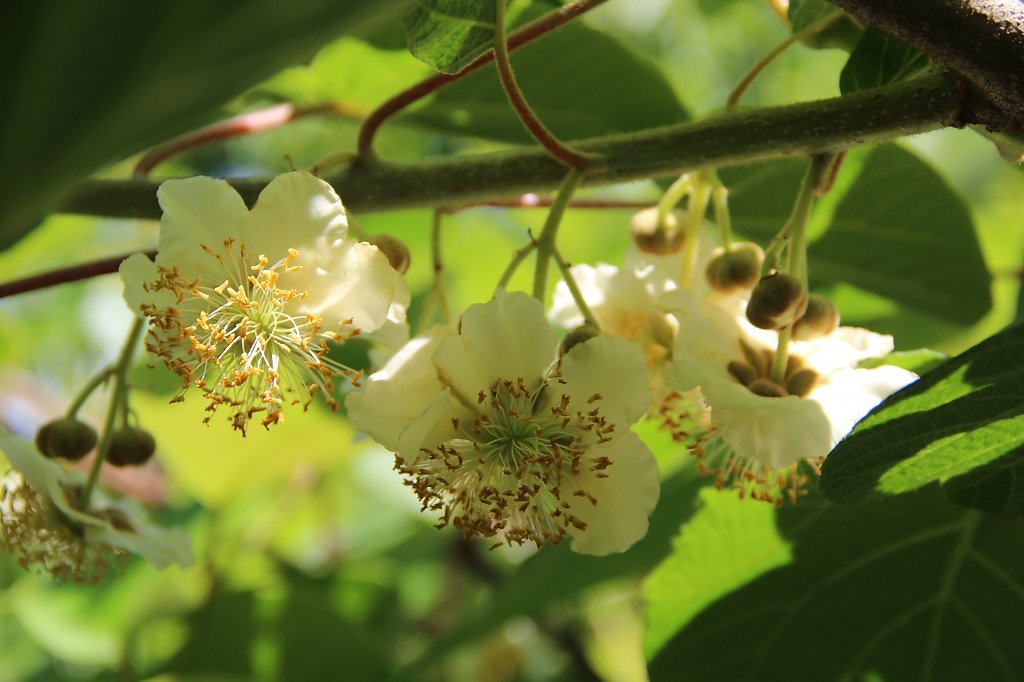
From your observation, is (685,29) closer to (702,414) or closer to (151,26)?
(702,414)

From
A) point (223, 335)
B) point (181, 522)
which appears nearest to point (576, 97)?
point (223, 335)

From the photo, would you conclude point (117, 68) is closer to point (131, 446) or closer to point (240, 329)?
point (240, 329)

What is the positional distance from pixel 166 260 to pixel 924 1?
682 mm

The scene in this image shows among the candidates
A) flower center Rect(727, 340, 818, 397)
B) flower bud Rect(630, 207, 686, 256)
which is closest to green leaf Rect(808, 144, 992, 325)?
flower bud Rect(630, 207, 686, 256)

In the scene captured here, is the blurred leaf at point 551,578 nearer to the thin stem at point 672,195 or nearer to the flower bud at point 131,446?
the thin stem at point 672,195

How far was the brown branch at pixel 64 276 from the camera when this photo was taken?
1.06 meters

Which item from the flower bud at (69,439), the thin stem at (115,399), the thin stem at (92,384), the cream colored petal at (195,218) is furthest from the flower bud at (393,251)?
the flower bud at (69,439)

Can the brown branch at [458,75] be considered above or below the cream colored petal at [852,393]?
above

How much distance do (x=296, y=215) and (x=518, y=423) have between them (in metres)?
0.28

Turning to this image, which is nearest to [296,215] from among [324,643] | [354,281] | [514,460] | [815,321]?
[354,281]

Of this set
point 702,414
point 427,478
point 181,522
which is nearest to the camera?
point 427,478

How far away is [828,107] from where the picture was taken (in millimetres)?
942

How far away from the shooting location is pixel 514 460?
3.37 ft

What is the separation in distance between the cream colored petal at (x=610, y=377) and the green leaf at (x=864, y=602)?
0.43 m
